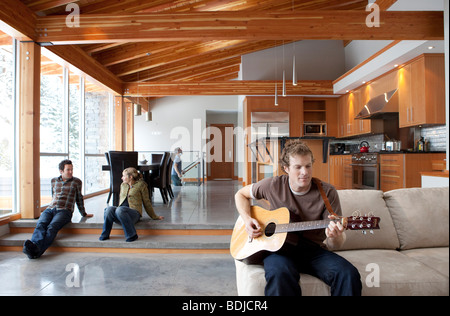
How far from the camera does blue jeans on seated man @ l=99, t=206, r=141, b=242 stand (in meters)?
3.34

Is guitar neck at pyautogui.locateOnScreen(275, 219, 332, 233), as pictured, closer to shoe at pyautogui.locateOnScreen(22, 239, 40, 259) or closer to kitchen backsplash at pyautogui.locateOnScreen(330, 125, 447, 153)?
shoe at pyautogui.locateOnScreen(22, 239, 40, 259)

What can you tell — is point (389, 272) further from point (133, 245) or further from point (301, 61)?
point (301, 61)

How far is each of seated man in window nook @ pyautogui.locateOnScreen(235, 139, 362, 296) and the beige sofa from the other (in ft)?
0.27

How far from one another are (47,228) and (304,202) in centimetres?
292

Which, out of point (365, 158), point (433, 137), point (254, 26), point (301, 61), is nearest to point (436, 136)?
point (433, 137)

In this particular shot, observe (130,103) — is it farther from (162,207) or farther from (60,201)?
(60,201)

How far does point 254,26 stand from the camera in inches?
152

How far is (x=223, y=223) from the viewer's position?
12.1 feet

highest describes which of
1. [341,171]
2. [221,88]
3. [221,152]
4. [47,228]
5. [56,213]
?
[221,88]

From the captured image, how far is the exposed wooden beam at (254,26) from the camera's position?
3.83 metres

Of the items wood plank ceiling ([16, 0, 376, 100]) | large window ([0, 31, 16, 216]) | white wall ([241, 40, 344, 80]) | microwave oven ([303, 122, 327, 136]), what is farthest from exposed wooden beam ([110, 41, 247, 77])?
large window ([0, 31, 16, 216])

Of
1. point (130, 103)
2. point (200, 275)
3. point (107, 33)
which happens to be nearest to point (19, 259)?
point (200, 275)

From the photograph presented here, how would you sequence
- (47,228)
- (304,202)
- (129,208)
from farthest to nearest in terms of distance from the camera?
(129,208), (47,228), (304,202)

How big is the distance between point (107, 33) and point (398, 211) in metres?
3.67
